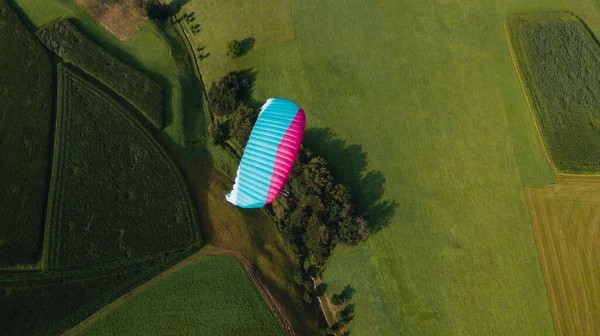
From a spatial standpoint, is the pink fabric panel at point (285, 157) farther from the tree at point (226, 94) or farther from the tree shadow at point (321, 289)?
the tree at point (226, 94)

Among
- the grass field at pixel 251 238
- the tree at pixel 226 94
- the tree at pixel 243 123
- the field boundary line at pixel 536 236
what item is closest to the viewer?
the field boundary line at pixel 536 236

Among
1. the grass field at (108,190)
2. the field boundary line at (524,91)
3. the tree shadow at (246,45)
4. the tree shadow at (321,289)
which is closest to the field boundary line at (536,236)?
the field boundary line at (524,91)

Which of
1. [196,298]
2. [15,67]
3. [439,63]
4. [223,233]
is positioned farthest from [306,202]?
[15,67]

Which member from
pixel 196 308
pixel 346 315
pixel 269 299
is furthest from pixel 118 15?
pixel 346 315

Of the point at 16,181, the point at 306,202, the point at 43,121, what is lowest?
the point at 306,202

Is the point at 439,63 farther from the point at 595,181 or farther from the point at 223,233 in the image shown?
the point at 223,233

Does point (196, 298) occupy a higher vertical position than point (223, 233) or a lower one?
lower

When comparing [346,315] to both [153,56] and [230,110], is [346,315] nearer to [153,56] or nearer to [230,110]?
[230,110]
